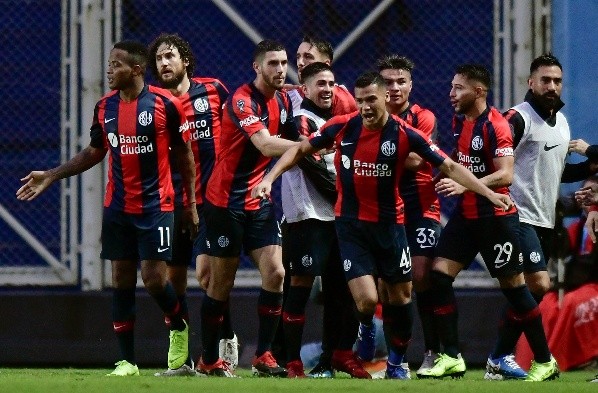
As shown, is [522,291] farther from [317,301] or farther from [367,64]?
[367,64]

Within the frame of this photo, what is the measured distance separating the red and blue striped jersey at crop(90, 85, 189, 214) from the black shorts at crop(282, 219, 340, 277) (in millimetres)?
878

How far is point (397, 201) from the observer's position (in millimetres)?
9945

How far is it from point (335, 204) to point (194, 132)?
1.22m

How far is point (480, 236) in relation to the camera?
1018 centimetres

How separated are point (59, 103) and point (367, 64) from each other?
9.28ft

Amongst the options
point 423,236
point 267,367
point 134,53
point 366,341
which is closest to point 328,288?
point 366,341

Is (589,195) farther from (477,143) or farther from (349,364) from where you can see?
(349,364)

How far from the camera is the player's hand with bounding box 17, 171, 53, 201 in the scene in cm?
1017

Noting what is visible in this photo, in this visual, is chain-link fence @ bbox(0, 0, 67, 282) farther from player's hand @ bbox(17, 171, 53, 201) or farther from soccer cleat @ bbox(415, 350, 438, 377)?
soccer cleat @ bbox(415, 350, 438, 377)

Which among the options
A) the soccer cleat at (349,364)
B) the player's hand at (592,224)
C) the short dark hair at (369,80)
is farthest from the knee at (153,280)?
the player's hand at (592,224)

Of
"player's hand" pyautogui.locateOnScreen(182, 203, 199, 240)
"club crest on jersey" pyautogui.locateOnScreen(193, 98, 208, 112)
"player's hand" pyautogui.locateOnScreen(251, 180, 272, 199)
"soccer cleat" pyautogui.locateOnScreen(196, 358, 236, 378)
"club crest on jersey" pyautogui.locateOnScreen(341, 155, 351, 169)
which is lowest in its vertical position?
"soccer cleat" pyautogui.locateOnScreen(196, 358, 236, 378)

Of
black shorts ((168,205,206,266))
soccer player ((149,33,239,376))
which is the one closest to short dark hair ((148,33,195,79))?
soccer player ((149,33,239,376))

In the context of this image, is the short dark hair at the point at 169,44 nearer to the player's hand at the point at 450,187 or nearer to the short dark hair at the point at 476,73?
the short dark hair at the point at 476,73

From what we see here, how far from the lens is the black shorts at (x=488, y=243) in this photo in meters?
10.1
